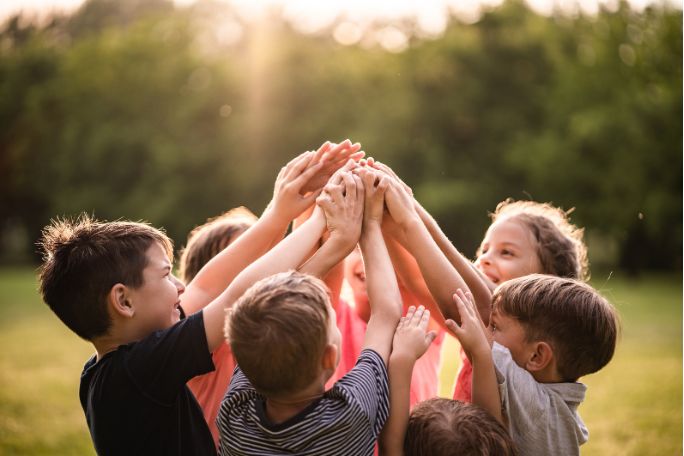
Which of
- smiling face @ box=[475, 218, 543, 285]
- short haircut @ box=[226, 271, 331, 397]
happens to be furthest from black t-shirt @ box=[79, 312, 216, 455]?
smiling face @ box=[475, 218, 543, 285]

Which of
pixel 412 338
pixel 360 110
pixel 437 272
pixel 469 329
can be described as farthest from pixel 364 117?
pixel 412 338

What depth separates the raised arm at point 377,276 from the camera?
2.42m

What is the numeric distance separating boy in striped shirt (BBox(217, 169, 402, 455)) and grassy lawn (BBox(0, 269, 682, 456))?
4.86ft

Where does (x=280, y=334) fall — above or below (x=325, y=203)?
below

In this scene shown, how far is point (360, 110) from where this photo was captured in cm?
3522

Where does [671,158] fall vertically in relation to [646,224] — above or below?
above

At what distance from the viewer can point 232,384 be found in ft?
7.80

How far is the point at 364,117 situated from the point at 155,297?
32789mm

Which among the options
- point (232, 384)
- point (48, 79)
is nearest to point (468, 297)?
point (232, 384)

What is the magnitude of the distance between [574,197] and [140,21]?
86.4 feet

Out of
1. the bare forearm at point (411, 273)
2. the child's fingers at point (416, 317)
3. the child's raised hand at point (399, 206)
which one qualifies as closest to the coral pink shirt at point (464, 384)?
the bare forearm at point (411, 273)

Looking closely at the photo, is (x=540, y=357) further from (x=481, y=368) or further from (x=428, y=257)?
(x=428, y=257)

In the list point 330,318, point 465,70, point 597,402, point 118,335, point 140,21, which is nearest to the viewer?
point 330,318

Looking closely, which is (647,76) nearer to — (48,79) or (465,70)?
(465,70)
